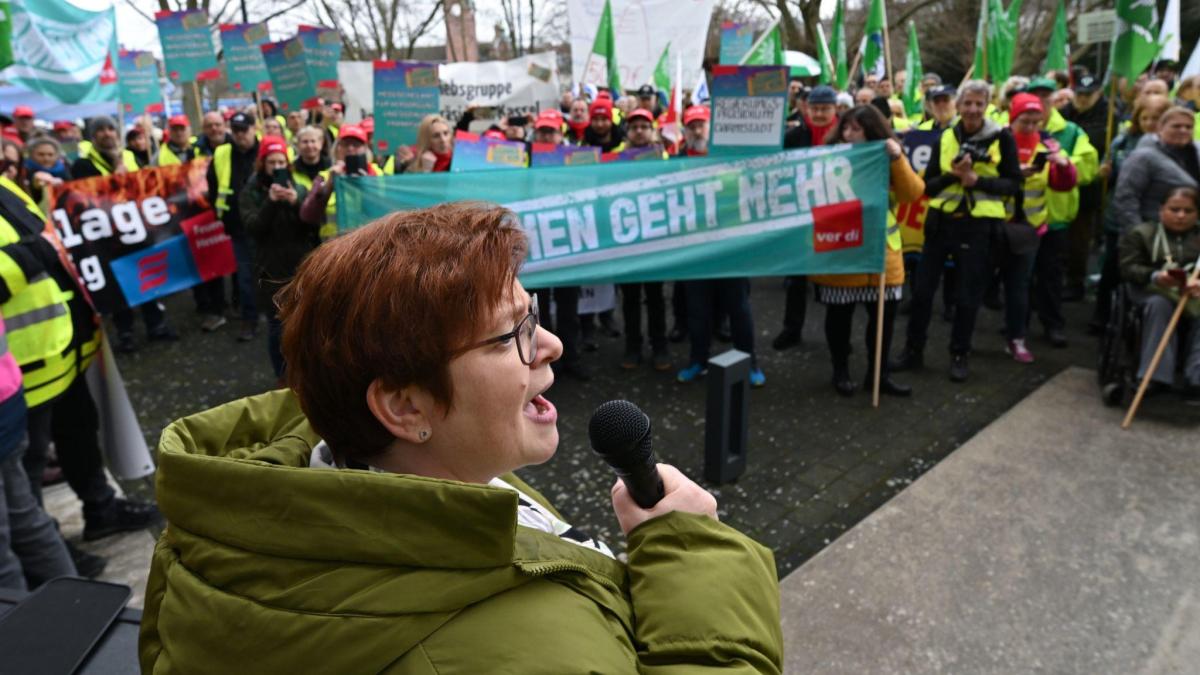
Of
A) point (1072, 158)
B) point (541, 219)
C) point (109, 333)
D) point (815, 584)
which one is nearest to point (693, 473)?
point (815, 584)

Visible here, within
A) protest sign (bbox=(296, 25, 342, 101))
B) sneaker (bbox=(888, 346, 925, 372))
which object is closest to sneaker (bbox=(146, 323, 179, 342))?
protest sign (bbox=(296, 25, 342, 101))

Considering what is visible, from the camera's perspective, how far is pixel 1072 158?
255 inches

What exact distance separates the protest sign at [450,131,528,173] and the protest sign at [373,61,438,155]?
0.95 m

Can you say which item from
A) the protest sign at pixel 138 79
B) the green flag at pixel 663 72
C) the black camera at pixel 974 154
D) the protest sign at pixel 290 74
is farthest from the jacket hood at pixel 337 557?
the protest sign at pixel 138 79

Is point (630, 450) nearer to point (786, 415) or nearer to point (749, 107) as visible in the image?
point (786, 415)

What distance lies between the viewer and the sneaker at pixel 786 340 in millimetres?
6531

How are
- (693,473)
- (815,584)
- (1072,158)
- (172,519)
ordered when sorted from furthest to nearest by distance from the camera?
(1072,158)
(693,473)
(815,584)
(172,519)

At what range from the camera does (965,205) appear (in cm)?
530

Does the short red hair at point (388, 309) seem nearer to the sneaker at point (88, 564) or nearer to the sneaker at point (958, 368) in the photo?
the sneaker at point (88, 564)

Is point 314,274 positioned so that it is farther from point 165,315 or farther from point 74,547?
point 165,315

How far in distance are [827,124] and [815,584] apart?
138 inches

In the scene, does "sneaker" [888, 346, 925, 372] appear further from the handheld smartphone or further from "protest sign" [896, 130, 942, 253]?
the handheld smartphone

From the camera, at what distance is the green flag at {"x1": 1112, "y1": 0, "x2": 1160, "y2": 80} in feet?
21.6

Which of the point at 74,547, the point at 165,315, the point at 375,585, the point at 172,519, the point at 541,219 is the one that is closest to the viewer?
the point at 375,585
